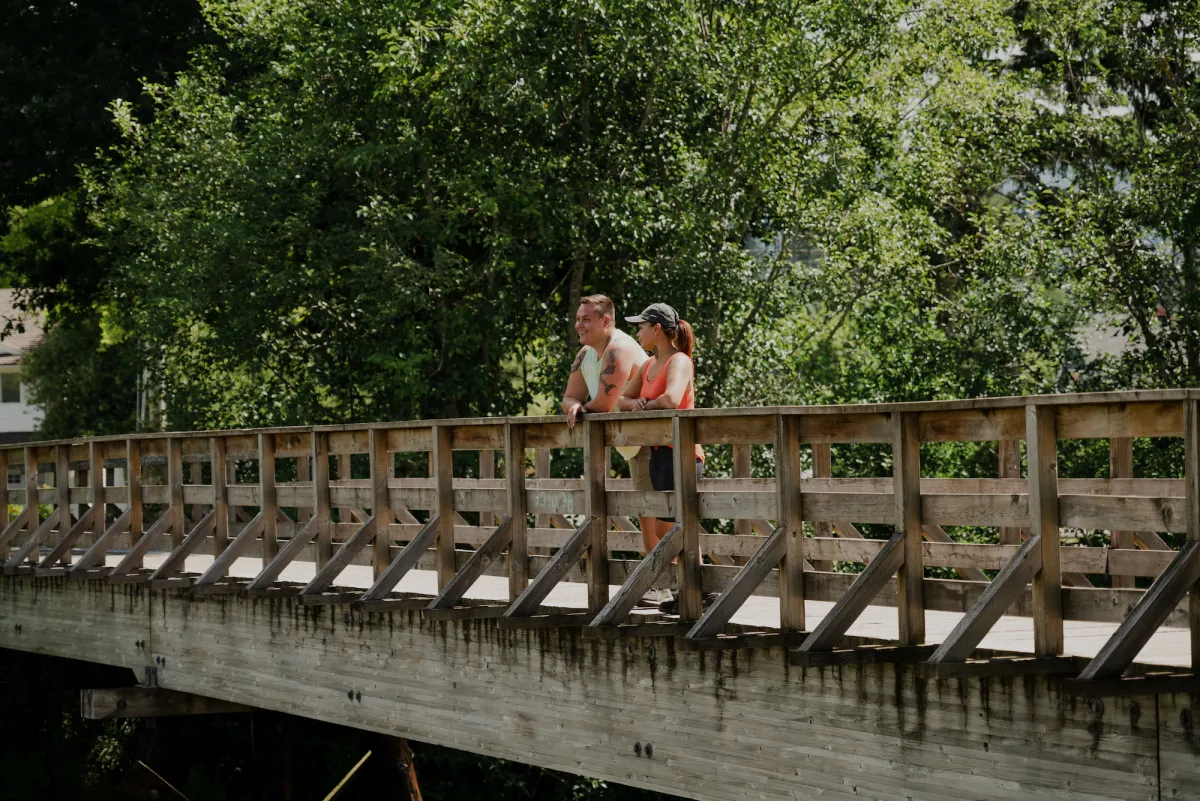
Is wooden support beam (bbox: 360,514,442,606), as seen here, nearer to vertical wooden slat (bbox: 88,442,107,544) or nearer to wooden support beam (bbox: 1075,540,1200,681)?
wooden support beam (bbox: 1075,540,1200,681)

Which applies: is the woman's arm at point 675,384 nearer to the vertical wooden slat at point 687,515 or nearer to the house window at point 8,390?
the vertical wooden slat at point 687,515

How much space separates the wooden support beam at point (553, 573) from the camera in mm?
7727

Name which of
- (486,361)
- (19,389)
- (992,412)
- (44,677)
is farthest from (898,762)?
(19,389)

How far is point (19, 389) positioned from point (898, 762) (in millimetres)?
52667

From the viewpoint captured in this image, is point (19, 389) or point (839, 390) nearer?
point (839, 390)

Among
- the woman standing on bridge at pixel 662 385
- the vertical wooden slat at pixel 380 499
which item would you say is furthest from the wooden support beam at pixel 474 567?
the vertical wooden slat at pixel 380 499

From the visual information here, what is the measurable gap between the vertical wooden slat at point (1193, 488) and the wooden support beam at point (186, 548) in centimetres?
762

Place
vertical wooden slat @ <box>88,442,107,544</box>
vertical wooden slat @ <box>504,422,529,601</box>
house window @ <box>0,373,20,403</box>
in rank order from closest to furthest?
vertical wooden slat @ <box>504,422,529,601</box>
vertical wooden slat @ <box>88,442,107,544</box>
house window @ <box>0,373,20,403</box>

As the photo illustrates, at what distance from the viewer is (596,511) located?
25.6 feet

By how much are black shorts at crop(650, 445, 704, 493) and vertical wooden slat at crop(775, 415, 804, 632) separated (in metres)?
0.88

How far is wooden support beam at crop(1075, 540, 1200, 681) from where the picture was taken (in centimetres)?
522

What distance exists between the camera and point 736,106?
19.5 m

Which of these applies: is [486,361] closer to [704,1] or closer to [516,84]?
[516,84]

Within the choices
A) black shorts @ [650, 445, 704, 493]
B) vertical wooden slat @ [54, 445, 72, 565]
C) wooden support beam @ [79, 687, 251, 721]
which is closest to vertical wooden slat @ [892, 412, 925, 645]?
black shorts @ [650, 445, 704, 493]
